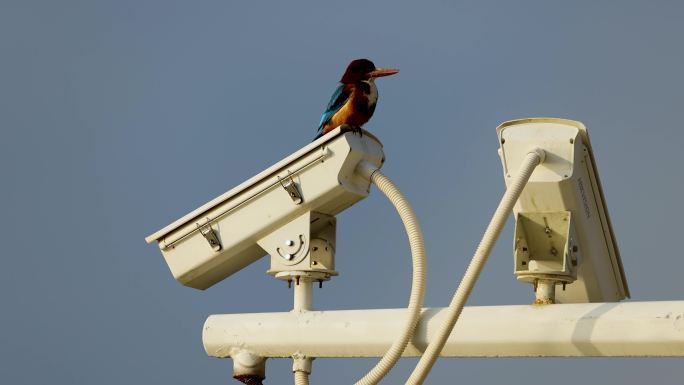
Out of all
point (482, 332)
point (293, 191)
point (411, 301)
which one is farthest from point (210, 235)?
point (482, 332)

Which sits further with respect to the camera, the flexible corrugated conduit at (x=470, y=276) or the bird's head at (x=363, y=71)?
the bird's head at (x=363, y=71)

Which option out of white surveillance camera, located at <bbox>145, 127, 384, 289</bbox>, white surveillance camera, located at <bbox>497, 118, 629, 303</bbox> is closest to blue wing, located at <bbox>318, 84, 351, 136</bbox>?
white surveillance camera, located at <bbox>145, 127, 384, 289</bbox>

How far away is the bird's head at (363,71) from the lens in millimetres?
7180

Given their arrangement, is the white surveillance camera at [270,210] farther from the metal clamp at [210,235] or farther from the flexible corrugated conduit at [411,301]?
the flexible corrugated conduit at [411,301]

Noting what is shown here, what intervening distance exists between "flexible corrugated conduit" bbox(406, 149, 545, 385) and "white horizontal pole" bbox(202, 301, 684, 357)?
191mm

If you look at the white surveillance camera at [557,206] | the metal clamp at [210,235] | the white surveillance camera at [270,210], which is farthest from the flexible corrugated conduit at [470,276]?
the metal clamp at [210,235]

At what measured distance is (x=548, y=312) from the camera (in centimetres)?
459

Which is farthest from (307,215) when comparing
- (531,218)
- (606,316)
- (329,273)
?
(606,316)

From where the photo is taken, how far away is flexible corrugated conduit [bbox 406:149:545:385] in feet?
14.8

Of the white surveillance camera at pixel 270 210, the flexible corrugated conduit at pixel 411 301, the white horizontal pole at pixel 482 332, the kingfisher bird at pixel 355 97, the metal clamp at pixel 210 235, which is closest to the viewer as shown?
the white horizontal pole at pixel 482 332

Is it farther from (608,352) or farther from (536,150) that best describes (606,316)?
(536,150)

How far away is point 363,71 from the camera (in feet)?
23.7

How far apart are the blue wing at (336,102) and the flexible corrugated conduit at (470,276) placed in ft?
8.38

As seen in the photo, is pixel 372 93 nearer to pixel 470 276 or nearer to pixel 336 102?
pixel 336 102
